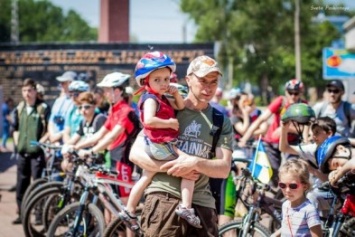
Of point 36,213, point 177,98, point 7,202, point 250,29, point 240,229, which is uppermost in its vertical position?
point 250,29

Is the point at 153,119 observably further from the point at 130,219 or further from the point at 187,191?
the point at 130,219

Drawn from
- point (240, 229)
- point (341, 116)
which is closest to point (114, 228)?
point (240, 229)

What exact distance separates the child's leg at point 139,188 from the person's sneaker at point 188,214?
16.7 inches

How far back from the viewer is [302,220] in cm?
529

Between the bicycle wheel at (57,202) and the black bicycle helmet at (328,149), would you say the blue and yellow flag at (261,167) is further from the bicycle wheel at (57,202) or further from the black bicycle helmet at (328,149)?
the bicycle wheel at (57,202)

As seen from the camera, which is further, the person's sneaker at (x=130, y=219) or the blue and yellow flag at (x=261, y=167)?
the blue and yellow flag at (x=261, y=167)

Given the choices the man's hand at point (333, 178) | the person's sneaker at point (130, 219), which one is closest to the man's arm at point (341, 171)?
the man's hand at point (333, 178)

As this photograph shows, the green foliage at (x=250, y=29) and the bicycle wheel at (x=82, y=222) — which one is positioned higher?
the green foliage at (x=250, y=29)

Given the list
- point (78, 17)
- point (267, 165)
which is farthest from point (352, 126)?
point (78, 17)

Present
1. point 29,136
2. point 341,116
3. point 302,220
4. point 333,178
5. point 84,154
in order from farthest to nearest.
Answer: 1. point 29,136
2. point 341,116
3. point 84,154
4. point 333,178
5. point 302,220

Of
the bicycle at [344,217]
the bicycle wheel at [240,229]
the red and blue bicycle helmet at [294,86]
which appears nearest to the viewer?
the bicycle at [344,217]

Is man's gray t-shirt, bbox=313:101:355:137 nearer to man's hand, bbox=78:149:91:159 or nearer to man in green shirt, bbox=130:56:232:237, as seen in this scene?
man's hand, bbox=78:149:91:159

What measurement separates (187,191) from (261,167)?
80.9 inches

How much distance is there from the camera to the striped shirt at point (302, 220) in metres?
5.27
